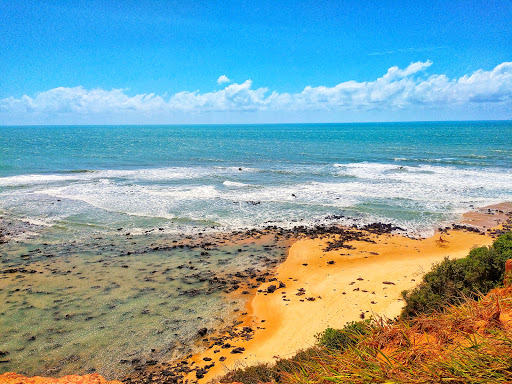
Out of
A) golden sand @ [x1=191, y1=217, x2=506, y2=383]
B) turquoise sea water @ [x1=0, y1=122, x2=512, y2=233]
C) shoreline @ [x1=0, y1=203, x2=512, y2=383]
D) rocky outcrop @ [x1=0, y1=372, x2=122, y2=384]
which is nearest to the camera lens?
rocky outcrop @ [x1=0, y1=372, x2=122, y2=384]

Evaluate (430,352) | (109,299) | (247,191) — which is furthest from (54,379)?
(247,191)

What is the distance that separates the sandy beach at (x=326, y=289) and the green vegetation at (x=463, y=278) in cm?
134

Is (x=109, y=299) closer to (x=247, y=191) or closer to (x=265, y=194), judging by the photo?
(x=265, y=194)

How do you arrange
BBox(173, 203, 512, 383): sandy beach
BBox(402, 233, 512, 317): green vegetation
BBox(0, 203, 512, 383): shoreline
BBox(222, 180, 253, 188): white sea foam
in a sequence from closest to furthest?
1. BBox(402, 233, 512, 317): green vegetation
2. BBox(0, 203, 512, 383): shoreline
3. BBox(173, 203, 512, 383): sandy beach
4. BBox(222, 180, 253, 188): white sea foam

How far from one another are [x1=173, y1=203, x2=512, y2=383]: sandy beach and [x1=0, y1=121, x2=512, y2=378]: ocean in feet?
4.76

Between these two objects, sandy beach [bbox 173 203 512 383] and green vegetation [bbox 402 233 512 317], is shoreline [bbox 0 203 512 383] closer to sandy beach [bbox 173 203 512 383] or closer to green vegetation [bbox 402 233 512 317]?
sandy beach [bbox 173 203 512 383]

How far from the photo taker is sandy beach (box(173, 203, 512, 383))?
11.9m

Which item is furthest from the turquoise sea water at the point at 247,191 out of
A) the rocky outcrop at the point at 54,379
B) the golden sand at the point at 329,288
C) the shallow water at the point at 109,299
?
the rocky outcrop at the point at 54,379

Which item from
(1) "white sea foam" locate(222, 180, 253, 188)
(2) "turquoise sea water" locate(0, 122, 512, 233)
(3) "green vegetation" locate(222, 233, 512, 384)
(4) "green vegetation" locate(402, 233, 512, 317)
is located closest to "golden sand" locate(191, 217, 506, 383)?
(4) "green vegetation" locate(402, 233, 512, 317)

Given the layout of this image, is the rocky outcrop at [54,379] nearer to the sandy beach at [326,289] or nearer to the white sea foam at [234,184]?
the sandy beach at [326,289]

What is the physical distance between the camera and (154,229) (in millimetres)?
25312

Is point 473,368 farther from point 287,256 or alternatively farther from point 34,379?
point 287,256

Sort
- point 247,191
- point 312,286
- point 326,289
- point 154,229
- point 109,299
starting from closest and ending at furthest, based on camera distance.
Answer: point 109,299 < point 326,289 < point 312,286 < point 154,229 < point 247,191

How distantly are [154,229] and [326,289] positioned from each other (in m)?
14.5
